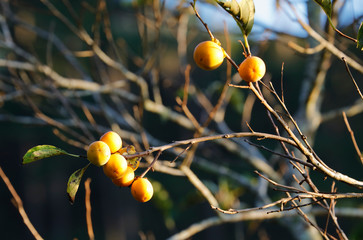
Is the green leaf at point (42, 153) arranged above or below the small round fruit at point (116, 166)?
above

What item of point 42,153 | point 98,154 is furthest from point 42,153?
point 98,154

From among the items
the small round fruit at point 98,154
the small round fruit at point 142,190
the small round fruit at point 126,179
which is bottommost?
the small round fruit at point 142,190

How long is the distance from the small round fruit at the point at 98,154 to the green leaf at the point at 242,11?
1.02 feet

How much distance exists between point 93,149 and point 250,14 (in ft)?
1.18

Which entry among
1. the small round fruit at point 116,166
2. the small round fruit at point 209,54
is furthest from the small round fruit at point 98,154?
the small round fruit at point 209,54

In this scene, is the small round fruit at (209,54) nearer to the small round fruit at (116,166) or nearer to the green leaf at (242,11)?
the green leaf at (242,11)

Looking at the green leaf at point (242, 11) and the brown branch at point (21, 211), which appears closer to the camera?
the green leaf at point (242, 11)

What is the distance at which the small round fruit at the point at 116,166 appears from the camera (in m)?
0.57

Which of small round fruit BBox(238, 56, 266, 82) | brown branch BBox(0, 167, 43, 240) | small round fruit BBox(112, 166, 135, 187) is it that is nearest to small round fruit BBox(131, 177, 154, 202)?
small round fruit BBox(112, 166, 135, 187)

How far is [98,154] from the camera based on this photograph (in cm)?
56

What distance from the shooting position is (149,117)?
1136 centimetres

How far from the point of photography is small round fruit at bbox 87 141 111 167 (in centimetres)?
56

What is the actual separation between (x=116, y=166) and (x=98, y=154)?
0.04 m

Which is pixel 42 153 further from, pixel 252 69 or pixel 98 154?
pixel 252 69
